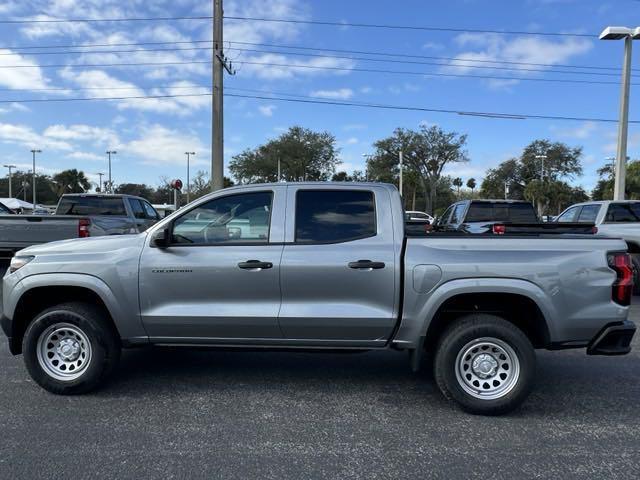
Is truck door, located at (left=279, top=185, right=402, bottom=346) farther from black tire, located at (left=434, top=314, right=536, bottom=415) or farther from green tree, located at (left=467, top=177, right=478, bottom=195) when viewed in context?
green tree, located at (left=467, top=177, right=478, bottom=195)

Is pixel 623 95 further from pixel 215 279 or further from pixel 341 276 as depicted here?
pixel 215 279

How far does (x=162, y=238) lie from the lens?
4.35 metres

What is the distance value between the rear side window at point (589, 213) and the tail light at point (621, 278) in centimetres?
700

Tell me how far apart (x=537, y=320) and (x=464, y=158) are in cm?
4918

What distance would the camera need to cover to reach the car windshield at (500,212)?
480 inches

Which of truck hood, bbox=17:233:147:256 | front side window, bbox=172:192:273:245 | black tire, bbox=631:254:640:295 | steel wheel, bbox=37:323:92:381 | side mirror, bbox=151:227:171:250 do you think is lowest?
steel wheel, bbox=37:323:92:381

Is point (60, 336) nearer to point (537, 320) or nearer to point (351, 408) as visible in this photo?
point (351, 408)

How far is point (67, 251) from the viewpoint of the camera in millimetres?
4527

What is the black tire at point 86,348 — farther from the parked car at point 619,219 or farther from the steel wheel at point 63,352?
the parked car at point 619,219

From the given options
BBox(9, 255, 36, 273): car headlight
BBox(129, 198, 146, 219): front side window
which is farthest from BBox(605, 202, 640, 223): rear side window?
BBox(129, 198, 146, 219): front side window

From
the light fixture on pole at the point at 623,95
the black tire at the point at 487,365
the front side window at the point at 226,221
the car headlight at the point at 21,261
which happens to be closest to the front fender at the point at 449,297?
the black tire at the point at 487,365

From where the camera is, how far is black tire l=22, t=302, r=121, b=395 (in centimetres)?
447

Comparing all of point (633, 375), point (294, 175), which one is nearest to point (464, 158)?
point (294, 175)

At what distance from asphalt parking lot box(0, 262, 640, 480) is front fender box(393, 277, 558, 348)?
27.8 inches
